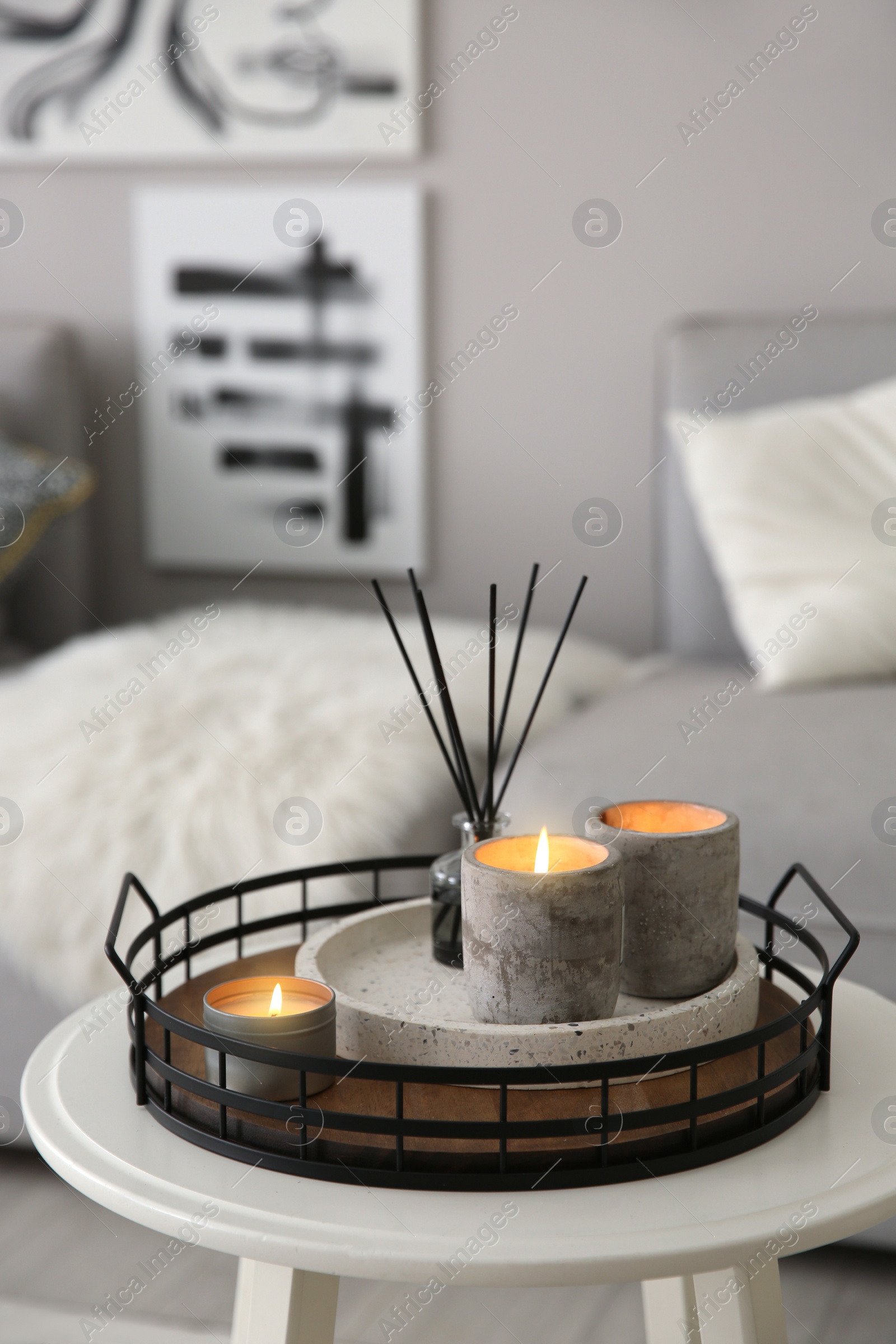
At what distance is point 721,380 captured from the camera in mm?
2041

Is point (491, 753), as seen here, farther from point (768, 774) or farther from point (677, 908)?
point (768, 774)

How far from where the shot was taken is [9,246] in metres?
2.56

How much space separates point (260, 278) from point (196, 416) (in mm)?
303

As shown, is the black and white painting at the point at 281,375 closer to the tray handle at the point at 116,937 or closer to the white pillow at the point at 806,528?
the white pillow at the point at 806,528

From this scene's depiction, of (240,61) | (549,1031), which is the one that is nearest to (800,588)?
(549,1031)

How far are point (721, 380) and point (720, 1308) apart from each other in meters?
1.54

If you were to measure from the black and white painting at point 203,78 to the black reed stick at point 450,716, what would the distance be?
69.2 inches

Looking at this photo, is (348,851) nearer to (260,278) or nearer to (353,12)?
(260,278)

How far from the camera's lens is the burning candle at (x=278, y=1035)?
65 cm

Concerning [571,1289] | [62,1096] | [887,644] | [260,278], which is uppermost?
[260,278]

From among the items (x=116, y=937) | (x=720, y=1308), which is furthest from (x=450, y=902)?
(x=720, y=1308)

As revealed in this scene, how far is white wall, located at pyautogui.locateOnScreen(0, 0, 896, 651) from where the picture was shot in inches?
81.6

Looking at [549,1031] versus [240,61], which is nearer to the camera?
[549,1031]

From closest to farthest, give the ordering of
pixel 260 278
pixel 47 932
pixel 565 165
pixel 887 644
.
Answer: pixel 47 932, pixel 887 644, pixel 565 165, pixel 260 278
